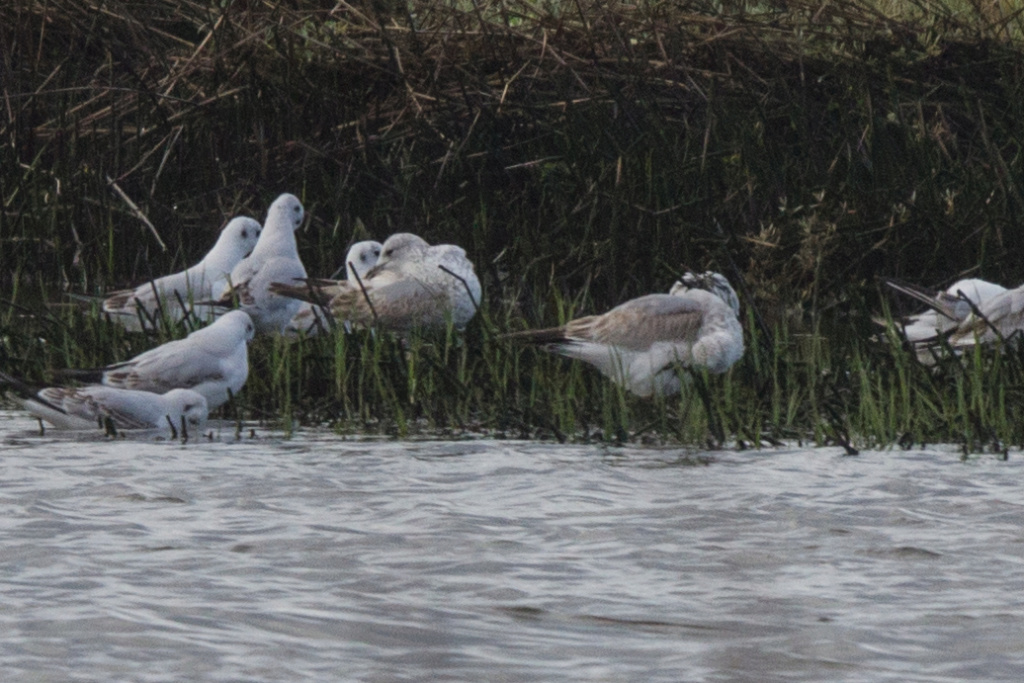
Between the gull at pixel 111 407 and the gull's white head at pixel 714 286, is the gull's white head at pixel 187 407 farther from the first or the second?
the gull's white head at pixel 714 286

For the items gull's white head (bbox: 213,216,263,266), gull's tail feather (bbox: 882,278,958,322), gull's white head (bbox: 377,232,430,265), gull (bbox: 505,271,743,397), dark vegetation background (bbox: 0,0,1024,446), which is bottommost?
gull (bbox: 505,271,743,397)

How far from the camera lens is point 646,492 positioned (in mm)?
5023

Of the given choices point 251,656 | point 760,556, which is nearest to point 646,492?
point 760,556

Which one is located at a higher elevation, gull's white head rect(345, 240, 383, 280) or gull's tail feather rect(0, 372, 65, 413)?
gull's white head rect(345, 240, 383, 280)

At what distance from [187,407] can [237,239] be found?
8.59 feet

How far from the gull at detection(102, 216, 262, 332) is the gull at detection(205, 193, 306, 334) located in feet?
0.30

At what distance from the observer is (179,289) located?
809 cm

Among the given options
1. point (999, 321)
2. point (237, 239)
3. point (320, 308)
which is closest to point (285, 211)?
point (237, 239)

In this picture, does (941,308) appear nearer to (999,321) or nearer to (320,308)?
(999,321)

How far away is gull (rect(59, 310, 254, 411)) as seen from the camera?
20.8 ft

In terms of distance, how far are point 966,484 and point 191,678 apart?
2.47 meters

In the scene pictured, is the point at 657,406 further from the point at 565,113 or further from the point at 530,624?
the point at 565,113

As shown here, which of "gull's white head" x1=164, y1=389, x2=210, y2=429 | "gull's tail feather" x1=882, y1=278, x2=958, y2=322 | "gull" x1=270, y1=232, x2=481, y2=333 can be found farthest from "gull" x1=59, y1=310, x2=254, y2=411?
"gull's tail feather" x1=882, y1=278, x2=958, y2=322

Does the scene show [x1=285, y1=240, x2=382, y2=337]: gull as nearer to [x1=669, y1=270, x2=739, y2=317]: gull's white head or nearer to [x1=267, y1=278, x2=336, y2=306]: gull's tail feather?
[x1=267, y1=278, x2=336, y2=306]: gull's tail feather
